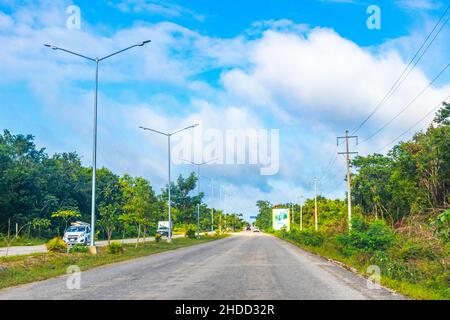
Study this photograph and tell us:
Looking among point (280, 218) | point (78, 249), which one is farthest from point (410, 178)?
point (280, 218)

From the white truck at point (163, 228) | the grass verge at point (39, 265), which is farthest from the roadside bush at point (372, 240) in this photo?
the white truck at point (163, 228)

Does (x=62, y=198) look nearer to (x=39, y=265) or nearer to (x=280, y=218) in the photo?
(x=39, y=265)

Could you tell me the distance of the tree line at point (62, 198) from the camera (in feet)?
122

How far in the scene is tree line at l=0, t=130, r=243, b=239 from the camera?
37.1m

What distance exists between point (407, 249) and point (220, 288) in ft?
36.4

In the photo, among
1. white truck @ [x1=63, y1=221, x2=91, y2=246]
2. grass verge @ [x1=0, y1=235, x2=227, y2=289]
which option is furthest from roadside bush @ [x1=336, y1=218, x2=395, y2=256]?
white truck @ [x1=63, y1=221, x2=91, y2=246]

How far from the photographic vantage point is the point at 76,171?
7431 cm

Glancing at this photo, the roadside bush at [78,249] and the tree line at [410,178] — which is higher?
the tree line at [410,178]

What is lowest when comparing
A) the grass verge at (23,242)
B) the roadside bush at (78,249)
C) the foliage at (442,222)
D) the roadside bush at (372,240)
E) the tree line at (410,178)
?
the grass verge at (23,242)

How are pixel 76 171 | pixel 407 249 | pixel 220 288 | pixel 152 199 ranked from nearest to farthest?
1. pixel 220 288
2. pixel 407 249
3. pixel 152 199
4. pixel 76 171

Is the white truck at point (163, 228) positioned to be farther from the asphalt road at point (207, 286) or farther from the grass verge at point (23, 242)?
the asphalt road at point (207, 286)

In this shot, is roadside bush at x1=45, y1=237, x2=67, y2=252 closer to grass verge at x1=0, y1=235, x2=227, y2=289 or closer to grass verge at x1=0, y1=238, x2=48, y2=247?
grass verge at x1=0, y1=235, x2=227, y2=289
